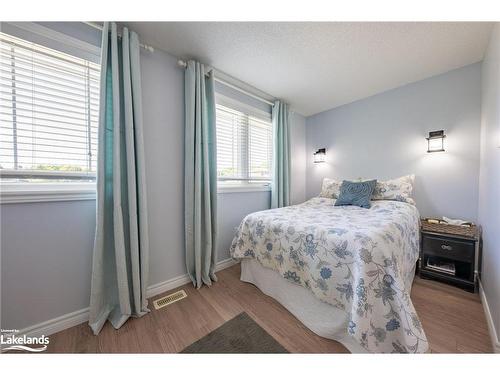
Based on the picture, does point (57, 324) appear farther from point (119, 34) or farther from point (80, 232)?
point (119, 34)

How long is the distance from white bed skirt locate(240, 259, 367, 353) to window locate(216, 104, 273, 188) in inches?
43.1

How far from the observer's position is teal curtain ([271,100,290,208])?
264 cm

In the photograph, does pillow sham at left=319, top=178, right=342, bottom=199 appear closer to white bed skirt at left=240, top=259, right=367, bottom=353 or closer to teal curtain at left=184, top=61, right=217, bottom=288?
white bed skirt at left=240, top=259, right=367, bottom=353

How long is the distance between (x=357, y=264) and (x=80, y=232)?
187cm

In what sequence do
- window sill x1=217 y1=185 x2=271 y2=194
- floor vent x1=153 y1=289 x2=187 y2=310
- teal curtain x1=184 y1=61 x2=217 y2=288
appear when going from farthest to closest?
window sill x1=217 y1=185 x2=271 y2=194
teal curtain x1=184 y1=61 x2=217 y2=288
floor vent x1=153 y1=289 x2=187 y2=310

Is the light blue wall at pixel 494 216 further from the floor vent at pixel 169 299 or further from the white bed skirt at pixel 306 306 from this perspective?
the floor vent at pixel 169 299

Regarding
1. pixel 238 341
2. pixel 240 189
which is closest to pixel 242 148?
pixel 240 189

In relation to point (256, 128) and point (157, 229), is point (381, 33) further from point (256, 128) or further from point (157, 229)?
point (157, 229)

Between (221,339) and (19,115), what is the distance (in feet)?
6.35

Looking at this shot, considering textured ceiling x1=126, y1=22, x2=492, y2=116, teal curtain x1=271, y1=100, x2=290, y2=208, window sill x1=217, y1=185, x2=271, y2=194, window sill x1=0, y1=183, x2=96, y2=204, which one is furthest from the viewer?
teal curtain x1=271, y1=100, x2=290, y2=208

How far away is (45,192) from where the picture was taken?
1173 millimetres

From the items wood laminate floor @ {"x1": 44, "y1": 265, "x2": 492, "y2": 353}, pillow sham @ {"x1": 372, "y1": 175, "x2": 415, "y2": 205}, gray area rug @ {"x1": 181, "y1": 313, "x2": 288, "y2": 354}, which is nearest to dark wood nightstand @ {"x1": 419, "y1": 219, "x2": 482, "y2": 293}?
wood laminate floor @ {"x1": 44, "y1": 265, "x2": 492, "y2": 353}

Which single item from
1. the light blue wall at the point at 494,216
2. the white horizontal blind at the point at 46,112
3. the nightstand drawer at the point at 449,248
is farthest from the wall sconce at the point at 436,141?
the white horizontal blind at the point at 46,112

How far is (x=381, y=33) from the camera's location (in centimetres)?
146
